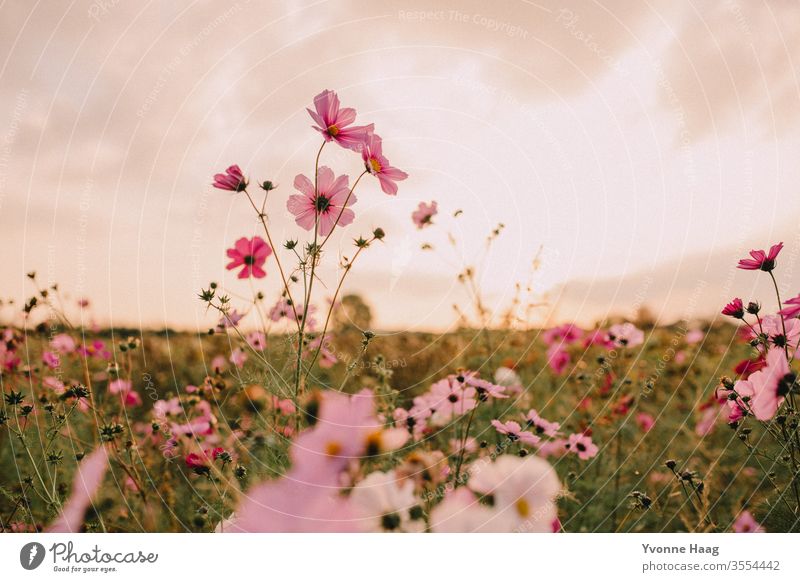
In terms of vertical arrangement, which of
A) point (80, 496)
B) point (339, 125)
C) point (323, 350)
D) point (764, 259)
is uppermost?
point (339, 125)

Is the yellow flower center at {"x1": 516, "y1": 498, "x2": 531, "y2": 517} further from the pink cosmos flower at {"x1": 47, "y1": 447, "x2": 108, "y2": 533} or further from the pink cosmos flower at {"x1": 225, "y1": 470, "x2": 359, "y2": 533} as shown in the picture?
the pink cosmos flower at {"x1": 47, "y1": 447, "x2": 108, "y2": 533}

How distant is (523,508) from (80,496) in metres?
0.92


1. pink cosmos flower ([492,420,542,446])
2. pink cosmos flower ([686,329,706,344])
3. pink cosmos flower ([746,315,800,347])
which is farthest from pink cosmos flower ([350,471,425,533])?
pink cosmos flower ([686,329,706,344])

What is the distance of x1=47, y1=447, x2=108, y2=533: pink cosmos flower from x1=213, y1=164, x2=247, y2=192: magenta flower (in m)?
0.60

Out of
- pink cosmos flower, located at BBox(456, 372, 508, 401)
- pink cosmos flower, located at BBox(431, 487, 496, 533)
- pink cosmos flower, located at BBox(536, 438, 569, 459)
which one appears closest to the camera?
pink cosmos flower, located at BBox(431, 487, 496, 533)

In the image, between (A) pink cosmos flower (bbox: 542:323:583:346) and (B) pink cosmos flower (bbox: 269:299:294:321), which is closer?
(B) pink cosmos flower (bbox: 269:299:294:321)

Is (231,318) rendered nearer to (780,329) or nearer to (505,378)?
(505,378)

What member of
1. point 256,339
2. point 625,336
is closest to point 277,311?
point 256,339

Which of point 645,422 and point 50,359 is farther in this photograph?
point 645,422

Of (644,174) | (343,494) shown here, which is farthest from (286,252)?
(644,174)

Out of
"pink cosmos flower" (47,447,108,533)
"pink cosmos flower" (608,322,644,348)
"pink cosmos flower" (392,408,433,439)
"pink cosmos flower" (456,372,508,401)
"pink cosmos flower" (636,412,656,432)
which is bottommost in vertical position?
"pink cosmos flower" (47,447,108,533)

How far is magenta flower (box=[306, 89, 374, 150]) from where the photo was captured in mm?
938

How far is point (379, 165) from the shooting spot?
3.21 feet
